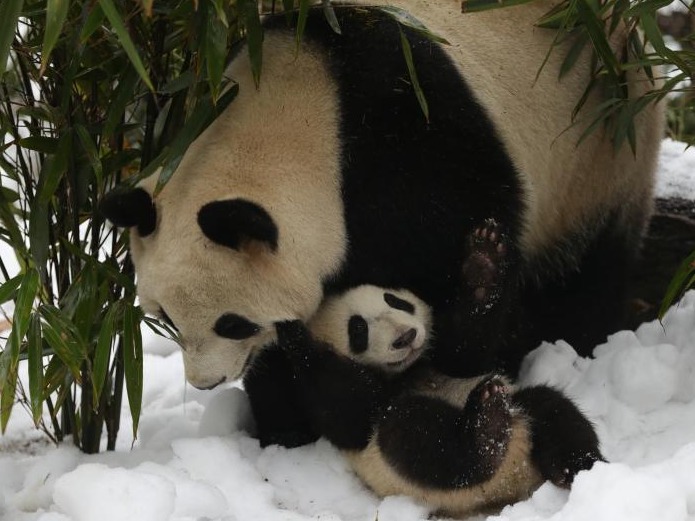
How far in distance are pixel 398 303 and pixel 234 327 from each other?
1.54ft

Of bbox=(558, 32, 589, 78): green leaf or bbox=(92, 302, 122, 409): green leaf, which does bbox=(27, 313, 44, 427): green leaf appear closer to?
bbox=(92, 302, 122, 409): green leaf

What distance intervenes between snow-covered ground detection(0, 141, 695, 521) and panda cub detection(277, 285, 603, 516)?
0.10 m

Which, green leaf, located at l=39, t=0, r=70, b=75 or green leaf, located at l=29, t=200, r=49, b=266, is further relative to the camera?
green leaf, located at l=29, t=200, r=49, b=266

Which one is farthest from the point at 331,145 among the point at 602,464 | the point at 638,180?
the point at 638,180

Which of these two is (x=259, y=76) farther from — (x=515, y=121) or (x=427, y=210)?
(x=515, y=121)

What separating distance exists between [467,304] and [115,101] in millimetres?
1143

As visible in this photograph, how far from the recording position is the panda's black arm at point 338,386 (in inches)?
109

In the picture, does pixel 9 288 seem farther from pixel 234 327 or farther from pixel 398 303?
pixel 398 303

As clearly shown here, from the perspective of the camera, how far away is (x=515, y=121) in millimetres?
3064

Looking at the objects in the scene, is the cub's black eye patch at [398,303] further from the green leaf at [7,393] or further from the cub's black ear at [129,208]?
the green leaf at [7,393]

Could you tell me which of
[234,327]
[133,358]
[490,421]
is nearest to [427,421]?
[490,421]

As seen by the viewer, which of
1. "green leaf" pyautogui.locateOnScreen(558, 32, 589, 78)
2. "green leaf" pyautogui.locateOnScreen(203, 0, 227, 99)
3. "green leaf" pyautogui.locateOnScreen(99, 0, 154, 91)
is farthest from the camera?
"green leaf" pyautogui.locateOnScreen(558, 32, 589, 78)

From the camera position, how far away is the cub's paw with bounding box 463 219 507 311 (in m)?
2.82

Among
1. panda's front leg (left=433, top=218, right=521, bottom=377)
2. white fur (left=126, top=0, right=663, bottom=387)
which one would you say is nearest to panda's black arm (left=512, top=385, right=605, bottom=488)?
panda's front leg (left=433, top=218, right=521, bottom=377)
